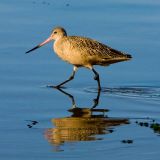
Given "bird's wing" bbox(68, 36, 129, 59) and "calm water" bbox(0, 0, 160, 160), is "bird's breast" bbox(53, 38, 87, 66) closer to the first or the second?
"bird's wing" bbox(68, 36, 129, 59)

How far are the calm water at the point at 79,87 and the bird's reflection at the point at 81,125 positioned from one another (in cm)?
1

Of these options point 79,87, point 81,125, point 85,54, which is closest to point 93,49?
point 85,54

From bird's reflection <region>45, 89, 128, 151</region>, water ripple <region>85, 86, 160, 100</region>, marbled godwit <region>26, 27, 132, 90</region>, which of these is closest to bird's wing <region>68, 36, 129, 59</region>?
marbled godwit <region>26, 27, 132, 90</region>

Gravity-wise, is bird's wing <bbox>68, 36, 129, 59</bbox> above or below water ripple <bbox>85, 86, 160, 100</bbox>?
above

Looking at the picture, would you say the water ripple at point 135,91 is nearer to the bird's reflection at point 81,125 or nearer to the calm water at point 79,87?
the calm water at point 79,87

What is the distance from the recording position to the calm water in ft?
30.0

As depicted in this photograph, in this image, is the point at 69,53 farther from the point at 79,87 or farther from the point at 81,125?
the point at 81,125

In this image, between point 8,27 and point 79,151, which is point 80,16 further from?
point 79,151

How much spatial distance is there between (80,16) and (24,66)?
4.38m

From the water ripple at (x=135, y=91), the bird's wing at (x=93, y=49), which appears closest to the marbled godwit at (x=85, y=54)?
the bird's wing at (x=93, y=49)

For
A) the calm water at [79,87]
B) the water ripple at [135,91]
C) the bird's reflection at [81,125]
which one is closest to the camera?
the calm water at [79,87]

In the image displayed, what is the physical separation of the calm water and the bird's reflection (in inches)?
0.5

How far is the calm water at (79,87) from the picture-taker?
9.15 m

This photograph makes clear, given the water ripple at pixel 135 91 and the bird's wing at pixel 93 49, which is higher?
the bird's wing at pixel 93 49
